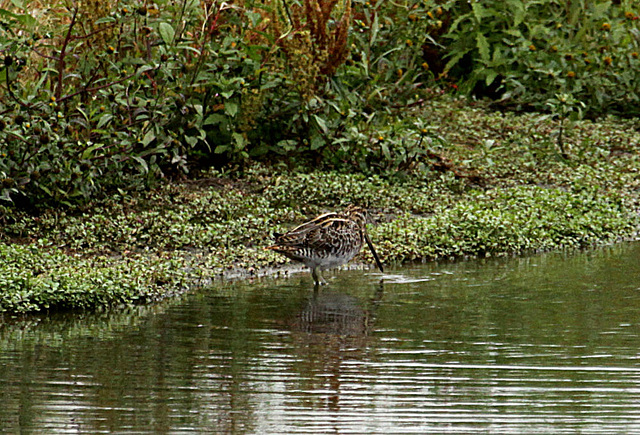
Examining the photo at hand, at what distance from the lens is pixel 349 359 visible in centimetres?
703

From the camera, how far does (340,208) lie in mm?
11742

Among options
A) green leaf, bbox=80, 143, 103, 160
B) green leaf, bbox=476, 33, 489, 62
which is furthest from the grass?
green leaf, bbox=476, 33, 489, 62

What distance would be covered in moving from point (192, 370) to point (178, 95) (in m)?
5.00

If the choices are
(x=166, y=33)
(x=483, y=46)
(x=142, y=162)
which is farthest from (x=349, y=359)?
(x=483, y=46)

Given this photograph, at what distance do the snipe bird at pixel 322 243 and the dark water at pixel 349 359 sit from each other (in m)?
0.26

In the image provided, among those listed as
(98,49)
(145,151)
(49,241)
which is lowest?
(49,241)

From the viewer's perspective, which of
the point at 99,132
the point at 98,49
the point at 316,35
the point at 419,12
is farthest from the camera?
the point at 419,12

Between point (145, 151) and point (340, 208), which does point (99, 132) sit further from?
point (340, 208)

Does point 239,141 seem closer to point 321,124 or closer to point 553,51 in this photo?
point 321,124

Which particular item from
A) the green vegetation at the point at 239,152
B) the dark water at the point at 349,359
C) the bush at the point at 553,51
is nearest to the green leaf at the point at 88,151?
the green vegetation at the point at 239,152

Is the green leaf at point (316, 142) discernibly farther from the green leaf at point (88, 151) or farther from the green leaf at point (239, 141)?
the green leaf at point (88, 151)

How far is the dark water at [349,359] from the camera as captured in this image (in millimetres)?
5707

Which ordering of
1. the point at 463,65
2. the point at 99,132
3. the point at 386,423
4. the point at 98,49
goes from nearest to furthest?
the point at 386,423 → the point at 99,132 → the point at 98,49 → the point at 463,65

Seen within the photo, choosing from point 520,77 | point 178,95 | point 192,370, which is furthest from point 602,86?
point 192,370
